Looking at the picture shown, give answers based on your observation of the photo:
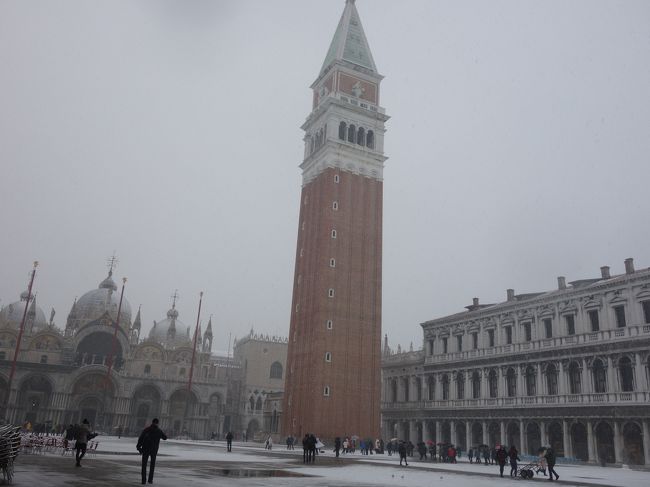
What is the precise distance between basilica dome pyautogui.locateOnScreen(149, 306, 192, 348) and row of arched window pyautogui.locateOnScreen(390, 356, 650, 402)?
1645 inches

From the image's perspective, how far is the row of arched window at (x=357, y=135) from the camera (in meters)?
58.0

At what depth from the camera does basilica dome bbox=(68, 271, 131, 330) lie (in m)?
75.9

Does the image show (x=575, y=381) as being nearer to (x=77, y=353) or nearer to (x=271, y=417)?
(x=271, y=417)

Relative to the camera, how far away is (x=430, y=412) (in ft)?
176

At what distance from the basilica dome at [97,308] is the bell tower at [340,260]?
32033 mm

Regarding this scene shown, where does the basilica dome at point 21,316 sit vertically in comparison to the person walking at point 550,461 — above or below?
above

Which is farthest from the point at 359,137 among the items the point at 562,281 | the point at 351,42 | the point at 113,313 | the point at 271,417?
the point at 113,313

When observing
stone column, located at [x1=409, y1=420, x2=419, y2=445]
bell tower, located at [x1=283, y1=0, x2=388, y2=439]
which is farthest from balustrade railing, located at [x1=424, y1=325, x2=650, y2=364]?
bell tower, located at [x1=283, y1=0, x2=388, y2=439]

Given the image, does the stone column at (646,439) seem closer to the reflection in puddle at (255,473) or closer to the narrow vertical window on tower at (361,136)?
the reflection in puddle at (255,473)

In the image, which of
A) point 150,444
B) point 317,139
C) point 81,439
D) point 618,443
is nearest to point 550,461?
point 150,444

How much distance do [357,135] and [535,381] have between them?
96.5 feet

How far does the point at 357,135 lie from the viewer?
5869 cm

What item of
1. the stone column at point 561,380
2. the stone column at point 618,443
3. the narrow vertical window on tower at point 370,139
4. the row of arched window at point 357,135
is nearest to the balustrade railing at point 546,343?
the stone column at point 561,380

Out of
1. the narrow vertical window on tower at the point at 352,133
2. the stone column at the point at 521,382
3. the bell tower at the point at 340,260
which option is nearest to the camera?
the stone column at the point at 521,382
